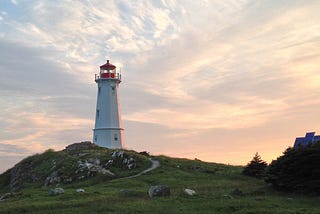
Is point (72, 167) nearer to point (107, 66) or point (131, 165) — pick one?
point (131, 165)

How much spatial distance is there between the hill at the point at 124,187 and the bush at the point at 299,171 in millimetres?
1158

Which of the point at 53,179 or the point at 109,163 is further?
the point at 109,163

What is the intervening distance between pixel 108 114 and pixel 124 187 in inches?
1292

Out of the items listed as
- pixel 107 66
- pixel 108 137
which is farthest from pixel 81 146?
pixel 107 66

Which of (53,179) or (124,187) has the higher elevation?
(53,179)

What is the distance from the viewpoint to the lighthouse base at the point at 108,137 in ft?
226

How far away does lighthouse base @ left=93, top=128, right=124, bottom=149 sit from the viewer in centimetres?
6900

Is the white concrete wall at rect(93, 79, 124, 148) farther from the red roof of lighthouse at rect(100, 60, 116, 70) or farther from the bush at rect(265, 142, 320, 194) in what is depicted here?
the bush at rect(265, 142, 320, 194)

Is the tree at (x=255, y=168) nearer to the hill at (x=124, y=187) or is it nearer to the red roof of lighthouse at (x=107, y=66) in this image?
the hill at (x=124, y=187)

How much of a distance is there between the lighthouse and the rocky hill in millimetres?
6023

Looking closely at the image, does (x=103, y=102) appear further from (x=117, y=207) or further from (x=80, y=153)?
(x=117, y=207)

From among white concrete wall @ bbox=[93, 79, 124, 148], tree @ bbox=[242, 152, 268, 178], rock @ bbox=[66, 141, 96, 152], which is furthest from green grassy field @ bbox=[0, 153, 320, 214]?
white concrete wall @ bbox=[93, 79, 124, 148]

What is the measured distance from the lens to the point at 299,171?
3186 centimetres

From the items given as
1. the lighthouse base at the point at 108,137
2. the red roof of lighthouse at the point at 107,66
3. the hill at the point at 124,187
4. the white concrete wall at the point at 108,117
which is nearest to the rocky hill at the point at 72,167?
the hill at the point at 124,187
